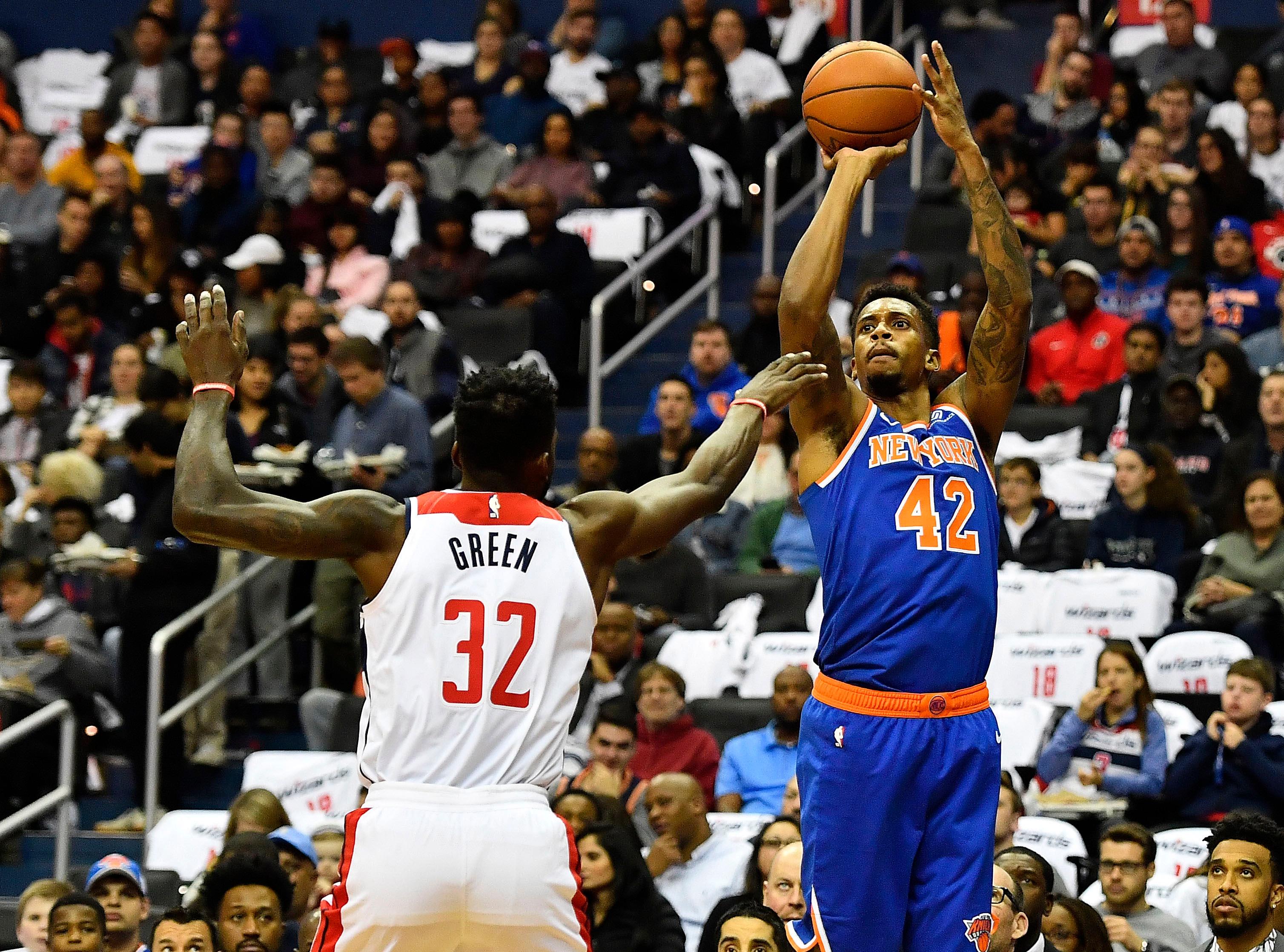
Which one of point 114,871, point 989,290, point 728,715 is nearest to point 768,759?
point 728,715

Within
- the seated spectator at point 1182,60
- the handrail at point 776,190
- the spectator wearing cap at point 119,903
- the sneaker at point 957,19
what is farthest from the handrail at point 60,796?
the sneaker at point 957,19

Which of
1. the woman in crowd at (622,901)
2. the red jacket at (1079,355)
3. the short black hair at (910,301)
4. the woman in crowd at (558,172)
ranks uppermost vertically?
the woman in crowd at (558,172)

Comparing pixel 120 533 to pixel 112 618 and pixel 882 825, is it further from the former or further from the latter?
pixel 882 825

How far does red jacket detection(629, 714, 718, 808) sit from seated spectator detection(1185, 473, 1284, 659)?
8.60ft

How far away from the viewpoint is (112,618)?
12.9m

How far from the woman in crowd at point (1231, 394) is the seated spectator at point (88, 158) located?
8.93 m

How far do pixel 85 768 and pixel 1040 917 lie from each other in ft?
21.0

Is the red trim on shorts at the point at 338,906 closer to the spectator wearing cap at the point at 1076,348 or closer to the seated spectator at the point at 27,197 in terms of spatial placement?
the spectator wearing cap at the point at 1076,348

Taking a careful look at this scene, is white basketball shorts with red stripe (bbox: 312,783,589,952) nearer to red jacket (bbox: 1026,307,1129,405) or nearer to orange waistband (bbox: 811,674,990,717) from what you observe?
orange waistband (bbox: 811,674,990,717)

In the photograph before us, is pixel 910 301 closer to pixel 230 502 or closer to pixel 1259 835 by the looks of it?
pixel 230 502

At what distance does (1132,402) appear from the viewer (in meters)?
12.9

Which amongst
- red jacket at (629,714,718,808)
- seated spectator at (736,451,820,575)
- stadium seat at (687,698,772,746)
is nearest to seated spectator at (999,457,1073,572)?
seated spectator at (736,451,820,575)

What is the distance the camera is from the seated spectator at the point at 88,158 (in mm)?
17547

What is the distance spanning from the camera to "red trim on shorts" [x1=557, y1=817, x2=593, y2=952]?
209 inches
